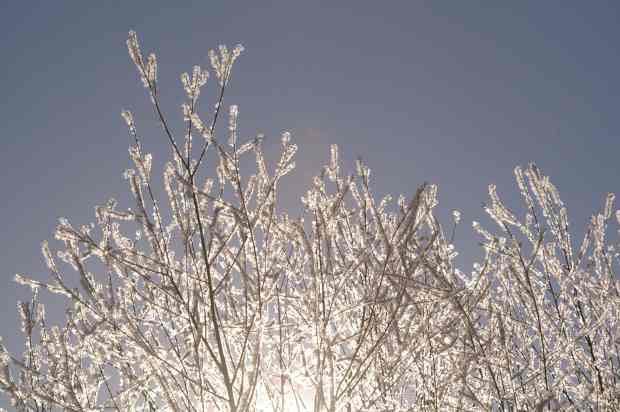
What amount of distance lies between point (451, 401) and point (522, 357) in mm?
789

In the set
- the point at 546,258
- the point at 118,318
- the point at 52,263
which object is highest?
the point at 546,258

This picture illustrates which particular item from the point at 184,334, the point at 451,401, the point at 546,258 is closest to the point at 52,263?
the point at 184,334

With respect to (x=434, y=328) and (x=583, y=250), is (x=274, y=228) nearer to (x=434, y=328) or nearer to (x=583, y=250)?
(x=434, y=328)

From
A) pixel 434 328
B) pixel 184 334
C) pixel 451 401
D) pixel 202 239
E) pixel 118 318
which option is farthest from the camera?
pixel 451 401

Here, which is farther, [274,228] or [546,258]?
[546,258]

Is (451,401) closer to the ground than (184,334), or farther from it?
closer to the ground

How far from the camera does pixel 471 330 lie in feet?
7.02

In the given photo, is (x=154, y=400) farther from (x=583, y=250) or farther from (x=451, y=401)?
(x=583, y=250)

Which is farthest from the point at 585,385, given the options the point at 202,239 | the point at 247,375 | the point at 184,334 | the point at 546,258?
the point at 202,239

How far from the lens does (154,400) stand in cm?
251

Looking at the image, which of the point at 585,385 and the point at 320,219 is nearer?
the point at 320,219

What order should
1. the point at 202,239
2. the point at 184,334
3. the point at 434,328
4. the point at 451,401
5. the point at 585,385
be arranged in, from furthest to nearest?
1. the point at 585,385
2. the point at 451,401
3. the point at 434,328
4. the point at 184,334
5. the point at 202,239

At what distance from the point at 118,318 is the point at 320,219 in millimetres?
855

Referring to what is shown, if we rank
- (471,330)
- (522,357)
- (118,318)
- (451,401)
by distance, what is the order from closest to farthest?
1. (118,318)
2. (471,330)
3. (451,401)
4. (522,357)
